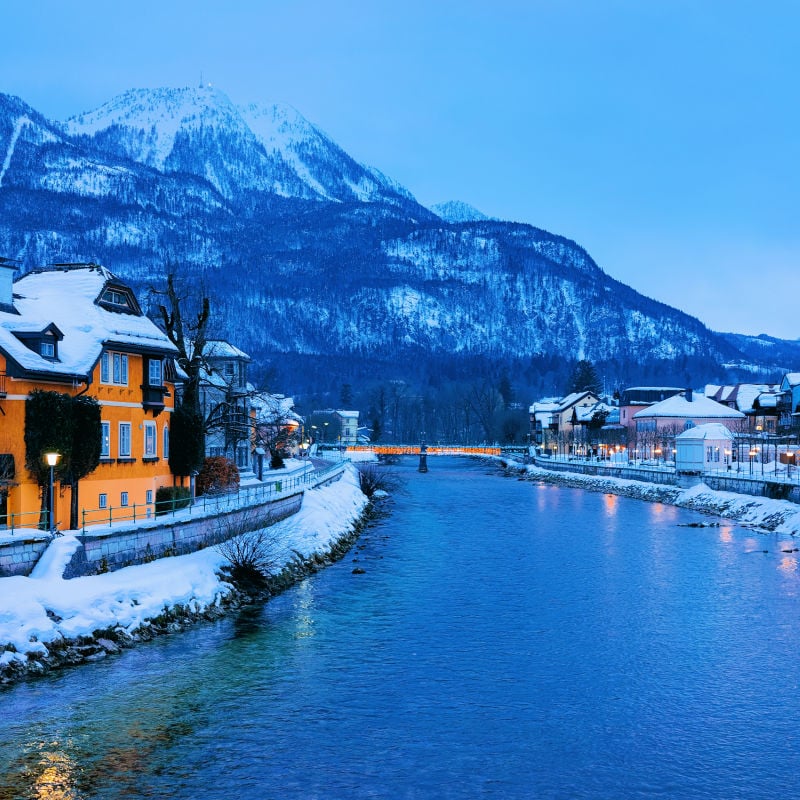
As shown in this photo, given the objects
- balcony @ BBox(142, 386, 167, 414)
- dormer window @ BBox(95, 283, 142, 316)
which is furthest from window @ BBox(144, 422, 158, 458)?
dormer window @ BBox(95, 283, 142, 316)

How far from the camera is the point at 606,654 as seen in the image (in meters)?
30.2

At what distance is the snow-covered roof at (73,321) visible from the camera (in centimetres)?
3656

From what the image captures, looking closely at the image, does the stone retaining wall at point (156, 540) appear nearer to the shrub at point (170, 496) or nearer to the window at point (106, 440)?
the shrub at point (170, 496)

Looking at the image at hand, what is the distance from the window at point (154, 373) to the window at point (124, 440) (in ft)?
9.18

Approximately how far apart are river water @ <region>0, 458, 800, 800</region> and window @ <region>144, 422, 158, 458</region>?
10.0 metres

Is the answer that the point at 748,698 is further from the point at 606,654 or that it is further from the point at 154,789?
the point at 154,789

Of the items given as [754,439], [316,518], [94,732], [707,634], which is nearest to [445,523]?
[316,518]

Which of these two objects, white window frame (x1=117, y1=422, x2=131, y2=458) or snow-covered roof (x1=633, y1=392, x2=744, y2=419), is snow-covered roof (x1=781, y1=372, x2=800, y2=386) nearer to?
snow-covered roof (x1=633, y1=392, x2=744, y2=419)

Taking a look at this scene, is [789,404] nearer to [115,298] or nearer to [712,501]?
[712,501]

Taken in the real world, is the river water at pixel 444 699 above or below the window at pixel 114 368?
below

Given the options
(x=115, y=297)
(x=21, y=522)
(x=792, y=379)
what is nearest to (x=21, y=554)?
(x=21, y=522)

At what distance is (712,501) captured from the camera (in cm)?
8012

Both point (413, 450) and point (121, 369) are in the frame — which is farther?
point (413, 450)

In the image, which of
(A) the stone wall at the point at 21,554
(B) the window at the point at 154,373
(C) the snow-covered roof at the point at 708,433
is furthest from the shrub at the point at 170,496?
(C) the snow-covered roof at the point at 708,433
